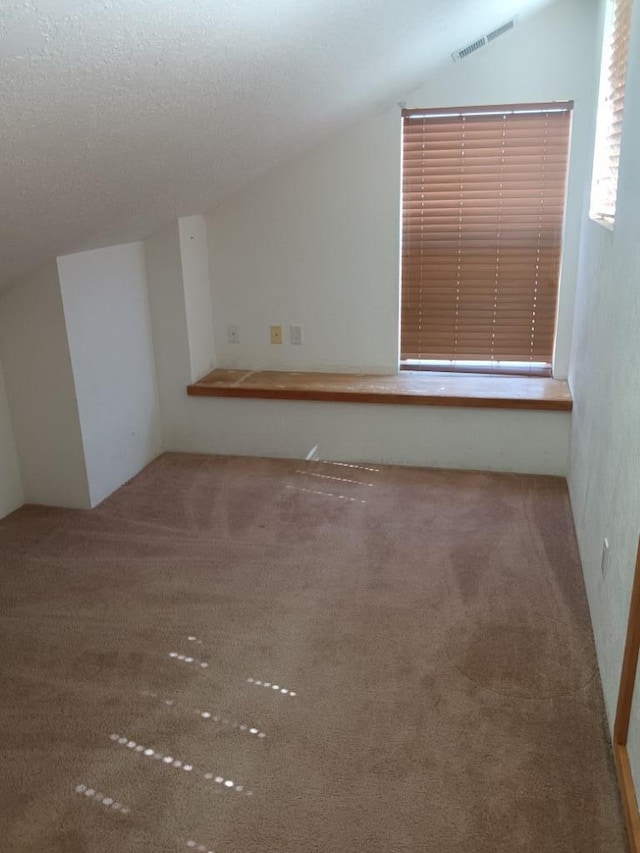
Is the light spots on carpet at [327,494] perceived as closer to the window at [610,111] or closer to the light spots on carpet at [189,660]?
the light spots on carpet at [189,660]

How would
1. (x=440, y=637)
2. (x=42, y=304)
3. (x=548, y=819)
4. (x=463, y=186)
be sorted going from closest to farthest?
(x=548, y=819)
(x=440, y=637)
(x=42, y=304)
(x=463, y=186)

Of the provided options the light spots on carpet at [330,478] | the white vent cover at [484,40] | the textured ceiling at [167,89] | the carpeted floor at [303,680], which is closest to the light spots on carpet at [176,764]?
the carpeted floor at [303,680]

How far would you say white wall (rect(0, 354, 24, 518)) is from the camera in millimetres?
2922

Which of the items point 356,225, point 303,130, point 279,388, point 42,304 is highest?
point 303,130

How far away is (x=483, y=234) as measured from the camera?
10.9ft

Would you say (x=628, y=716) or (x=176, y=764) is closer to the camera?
(x=628, y=716)

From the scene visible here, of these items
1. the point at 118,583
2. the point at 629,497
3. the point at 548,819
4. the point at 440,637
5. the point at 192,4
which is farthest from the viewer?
the point at 118,583

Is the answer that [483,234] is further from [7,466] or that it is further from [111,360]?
[7,466]

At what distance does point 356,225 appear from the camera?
340cm

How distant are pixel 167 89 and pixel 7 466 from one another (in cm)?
201

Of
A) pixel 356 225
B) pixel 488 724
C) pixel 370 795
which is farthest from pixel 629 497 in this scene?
pixel 356 225

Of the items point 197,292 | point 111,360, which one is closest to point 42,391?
point 111,360

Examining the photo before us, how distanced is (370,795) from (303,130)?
240 cm

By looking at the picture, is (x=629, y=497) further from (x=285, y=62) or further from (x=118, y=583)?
(x=118, y=583)
